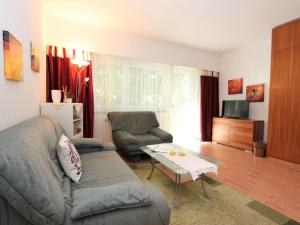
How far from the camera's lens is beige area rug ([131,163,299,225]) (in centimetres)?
166

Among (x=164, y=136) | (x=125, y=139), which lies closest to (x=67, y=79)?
(x=125, y=139)

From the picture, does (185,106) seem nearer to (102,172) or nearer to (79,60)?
(79,60)

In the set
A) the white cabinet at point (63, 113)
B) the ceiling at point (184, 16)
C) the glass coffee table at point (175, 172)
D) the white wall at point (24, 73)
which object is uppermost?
the ceiling at point (184, 16)

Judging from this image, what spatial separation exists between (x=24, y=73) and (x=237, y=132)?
4.37 metres

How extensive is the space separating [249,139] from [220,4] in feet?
9.51

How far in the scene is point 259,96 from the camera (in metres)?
4.32

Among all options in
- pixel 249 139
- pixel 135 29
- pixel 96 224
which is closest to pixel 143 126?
pixel 135 29

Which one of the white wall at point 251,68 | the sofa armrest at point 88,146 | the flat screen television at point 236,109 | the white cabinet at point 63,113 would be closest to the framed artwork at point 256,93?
the white wall at point 251,68

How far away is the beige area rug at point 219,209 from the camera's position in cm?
166

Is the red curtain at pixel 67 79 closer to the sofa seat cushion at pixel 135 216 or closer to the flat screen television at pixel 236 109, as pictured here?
the sofa seat cushion at pixel 135 216

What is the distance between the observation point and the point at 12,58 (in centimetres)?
150

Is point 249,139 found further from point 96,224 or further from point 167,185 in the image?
point 96,224

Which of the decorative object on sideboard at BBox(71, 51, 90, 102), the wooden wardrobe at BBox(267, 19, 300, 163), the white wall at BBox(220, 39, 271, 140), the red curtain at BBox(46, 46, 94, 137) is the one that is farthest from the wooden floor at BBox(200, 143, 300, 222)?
the decorative object on sideboard at BBox(71, 51, 90, 102)

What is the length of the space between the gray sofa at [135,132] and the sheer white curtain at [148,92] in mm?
337
